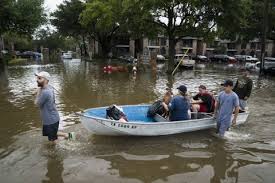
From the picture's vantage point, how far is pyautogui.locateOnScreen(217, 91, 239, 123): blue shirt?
28.4ft

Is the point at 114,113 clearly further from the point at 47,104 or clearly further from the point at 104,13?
the point at 104,13

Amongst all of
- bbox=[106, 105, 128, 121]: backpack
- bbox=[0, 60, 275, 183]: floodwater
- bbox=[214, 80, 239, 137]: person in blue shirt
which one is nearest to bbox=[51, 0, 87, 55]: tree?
bbox=[0, 60, 275, 183]: floodwater

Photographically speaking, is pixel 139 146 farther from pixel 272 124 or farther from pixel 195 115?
pixel 272 124

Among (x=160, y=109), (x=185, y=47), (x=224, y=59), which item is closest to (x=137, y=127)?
(x=160, y=109)

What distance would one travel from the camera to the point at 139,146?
28.7 feet

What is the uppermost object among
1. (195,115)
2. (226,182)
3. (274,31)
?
(274,31)

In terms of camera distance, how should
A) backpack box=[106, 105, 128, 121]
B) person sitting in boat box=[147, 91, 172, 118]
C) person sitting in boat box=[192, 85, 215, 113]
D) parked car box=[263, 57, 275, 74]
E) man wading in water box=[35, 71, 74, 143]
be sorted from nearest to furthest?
man wading in water box=[35, 71, 74, 143] < backpack box=[106, 105, 128, 121] < person sitting in boat box=[147, 91, 172, 118] < person sitting in boat box=[192, 85, 215, 113] < parked car box=[263, 57, 275, 74]

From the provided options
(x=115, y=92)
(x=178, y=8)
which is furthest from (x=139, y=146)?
(x=178, y=8)

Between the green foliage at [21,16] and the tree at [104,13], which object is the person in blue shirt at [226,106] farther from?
the green foliage at [21,16]

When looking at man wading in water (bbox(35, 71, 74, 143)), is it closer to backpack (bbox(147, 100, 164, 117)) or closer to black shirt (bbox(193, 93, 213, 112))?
backpack (bbox(147, 100, 164, 117))

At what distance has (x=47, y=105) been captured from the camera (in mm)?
7602

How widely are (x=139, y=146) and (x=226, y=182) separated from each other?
9.18ft

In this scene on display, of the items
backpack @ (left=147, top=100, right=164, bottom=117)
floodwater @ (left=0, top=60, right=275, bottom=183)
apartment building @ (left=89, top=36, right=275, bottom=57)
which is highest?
apartment building @ (left=89, top=36, right=275, bottom=57)

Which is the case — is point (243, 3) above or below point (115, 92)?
above
